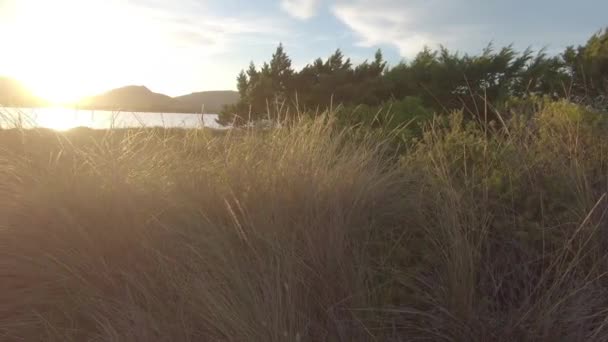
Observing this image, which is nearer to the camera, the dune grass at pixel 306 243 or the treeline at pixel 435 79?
the dune grass at pixel 306 243

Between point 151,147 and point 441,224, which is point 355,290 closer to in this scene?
point 441,224

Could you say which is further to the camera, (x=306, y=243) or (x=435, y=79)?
(x=435, y=79)

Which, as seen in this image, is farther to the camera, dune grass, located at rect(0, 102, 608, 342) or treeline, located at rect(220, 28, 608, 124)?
treeline, located at rect(220, 28, 608, 124)

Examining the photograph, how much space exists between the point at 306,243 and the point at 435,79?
1162cm

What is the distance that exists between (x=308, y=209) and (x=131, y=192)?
1.30 metres

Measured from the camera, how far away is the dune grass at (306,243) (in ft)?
8.13

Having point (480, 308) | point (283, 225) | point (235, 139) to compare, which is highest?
point (235, 139)

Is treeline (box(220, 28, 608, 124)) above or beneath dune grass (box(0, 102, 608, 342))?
above

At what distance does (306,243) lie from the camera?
2.88 meters

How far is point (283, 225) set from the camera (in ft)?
10.0

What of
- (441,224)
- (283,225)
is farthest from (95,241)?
(441,224)

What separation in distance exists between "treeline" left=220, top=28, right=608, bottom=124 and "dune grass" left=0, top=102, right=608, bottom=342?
6.71 metres

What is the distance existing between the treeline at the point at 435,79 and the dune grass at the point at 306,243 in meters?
6.71

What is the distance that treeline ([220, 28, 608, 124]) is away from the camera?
12773 mm
